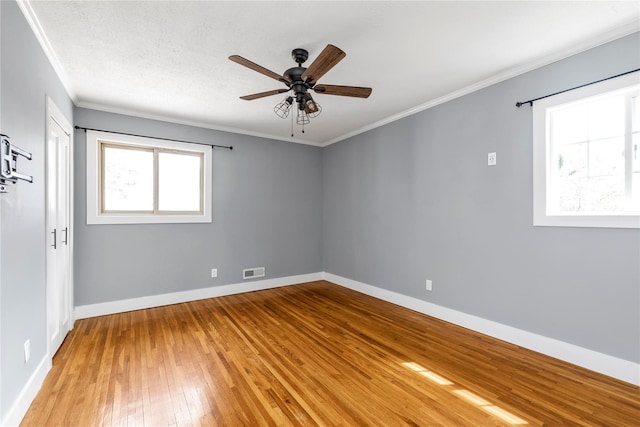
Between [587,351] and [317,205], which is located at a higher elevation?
[317,205]

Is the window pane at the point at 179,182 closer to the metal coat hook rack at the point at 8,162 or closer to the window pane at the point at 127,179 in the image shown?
the window pane at the point at 127,179

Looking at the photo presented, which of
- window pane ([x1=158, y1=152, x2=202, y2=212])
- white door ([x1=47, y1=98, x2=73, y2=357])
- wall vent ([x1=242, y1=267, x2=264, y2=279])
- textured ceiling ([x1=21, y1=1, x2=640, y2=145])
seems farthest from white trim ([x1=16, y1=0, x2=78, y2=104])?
wall vent ([x1=242, y1=267, x2=264, y2=279])

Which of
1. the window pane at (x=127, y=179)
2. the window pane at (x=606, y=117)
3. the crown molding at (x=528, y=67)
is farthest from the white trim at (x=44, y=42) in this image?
the window pane at (x=606, y=117)

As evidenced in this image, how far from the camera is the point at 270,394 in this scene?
78.6 inches

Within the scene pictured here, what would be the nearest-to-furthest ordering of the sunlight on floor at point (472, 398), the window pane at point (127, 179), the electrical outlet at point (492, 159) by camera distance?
the sunlight on floor at point (472, 398), the electrical outlet at point (492, 159), the window pane at point (127, 179)

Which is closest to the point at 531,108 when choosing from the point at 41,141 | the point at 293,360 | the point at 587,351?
the point at 587,351

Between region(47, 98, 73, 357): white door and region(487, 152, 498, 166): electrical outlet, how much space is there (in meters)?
4.01

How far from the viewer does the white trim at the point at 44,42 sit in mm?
1831

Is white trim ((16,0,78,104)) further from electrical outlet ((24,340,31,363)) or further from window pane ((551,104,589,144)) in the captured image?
window pane ((551,104,589,144))

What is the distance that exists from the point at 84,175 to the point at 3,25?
2.27m

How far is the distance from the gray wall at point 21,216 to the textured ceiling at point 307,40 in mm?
328

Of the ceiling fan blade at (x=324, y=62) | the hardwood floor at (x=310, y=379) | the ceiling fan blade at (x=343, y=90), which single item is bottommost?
the hardwood floor at (x=310, y=379)

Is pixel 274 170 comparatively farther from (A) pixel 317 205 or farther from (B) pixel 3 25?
(B) pixel 3 25

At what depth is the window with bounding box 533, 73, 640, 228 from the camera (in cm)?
217
